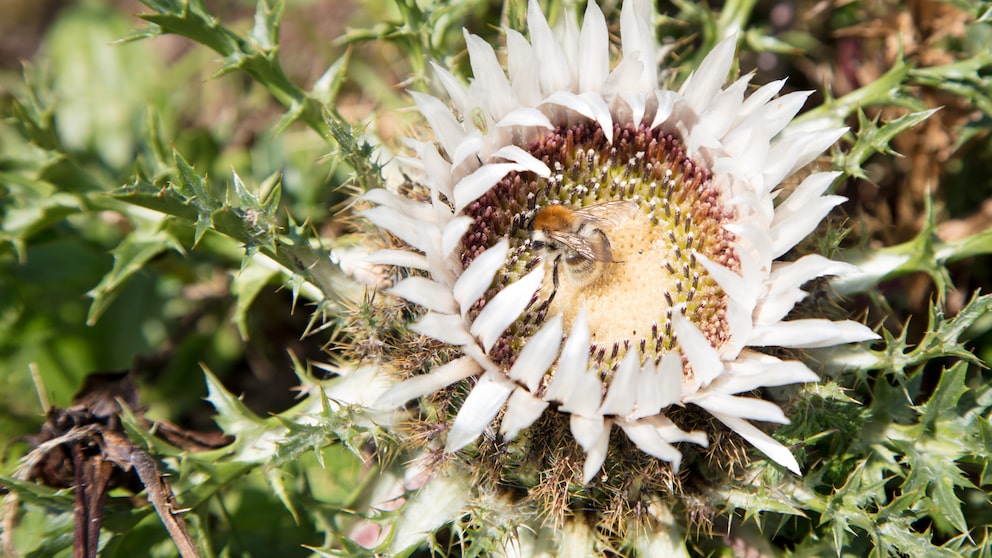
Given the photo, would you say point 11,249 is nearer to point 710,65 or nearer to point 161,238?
point 161,238

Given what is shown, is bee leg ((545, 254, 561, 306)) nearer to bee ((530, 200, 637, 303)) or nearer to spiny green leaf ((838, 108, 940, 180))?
bee ((530, 200, 637, 303))

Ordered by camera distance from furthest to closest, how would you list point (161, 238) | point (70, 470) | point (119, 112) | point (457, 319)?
point (119, 112)
point (161, 238)
point (70, 470)
point (457, 319)

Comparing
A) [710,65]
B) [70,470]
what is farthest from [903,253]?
[70,470]

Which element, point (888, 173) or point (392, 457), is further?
point (888, 173)

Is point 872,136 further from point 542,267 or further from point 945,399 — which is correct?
point 542,267

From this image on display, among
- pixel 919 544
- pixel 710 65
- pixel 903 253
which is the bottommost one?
pixel 919 544

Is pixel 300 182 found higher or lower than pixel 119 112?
lower

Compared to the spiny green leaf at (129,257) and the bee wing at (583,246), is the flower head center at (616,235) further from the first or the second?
the spiny green leaf at (129,257)

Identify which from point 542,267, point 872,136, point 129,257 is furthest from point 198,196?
point 872,136
